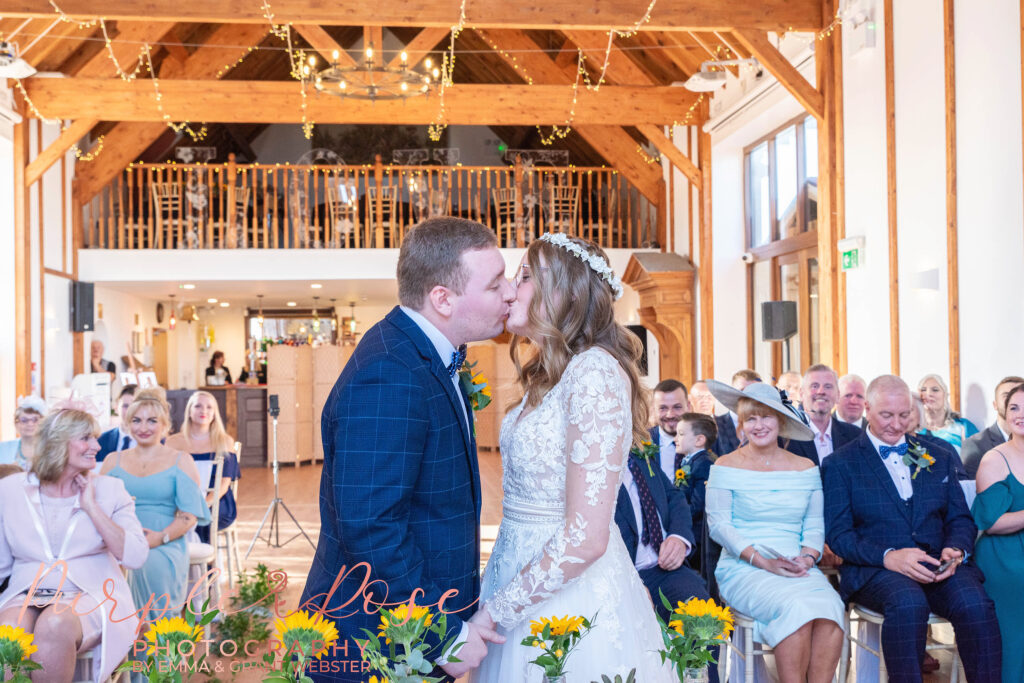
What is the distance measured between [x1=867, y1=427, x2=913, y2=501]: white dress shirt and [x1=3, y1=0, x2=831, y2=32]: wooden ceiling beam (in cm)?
430

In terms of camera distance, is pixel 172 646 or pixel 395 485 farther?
pixel 395 485

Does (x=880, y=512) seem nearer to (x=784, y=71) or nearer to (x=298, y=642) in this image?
(x=298, y=642)

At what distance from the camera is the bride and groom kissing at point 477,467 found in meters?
1.67

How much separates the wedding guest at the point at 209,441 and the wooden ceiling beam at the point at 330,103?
4.49m

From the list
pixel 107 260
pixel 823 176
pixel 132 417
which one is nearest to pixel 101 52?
pixel 107 260

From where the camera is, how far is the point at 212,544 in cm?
508

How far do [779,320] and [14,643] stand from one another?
24.6 ft

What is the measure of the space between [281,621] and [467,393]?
773 millimetres

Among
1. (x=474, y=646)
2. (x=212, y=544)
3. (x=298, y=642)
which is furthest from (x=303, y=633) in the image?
(x=212, y=544)

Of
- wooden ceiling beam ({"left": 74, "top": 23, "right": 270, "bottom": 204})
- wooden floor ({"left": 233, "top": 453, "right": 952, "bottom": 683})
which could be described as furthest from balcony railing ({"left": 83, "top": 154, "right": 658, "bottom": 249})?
wooden floor ({"left": 233, "top": 453, "right": 952, "bottom": 683})

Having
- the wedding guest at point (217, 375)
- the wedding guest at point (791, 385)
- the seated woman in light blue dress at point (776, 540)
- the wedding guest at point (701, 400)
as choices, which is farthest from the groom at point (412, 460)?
the wedding guest at point (217, 375)

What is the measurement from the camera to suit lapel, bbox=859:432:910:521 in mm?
3629

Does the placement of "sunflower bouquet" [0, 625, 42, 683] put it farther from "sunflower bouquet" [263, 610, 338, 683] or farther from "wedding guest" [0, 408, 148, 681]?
"wedding guest" [0, 408, 148, 681]

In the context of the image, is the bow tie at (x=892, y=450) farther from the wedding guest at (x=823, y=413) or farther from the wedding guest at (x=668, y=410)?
the wedding guest at (x=668, y=410)
